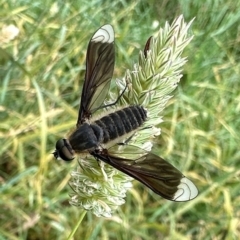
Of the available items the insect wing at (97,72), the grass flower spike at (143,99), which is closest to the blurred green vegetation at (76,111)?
the insect wing at (97,72)

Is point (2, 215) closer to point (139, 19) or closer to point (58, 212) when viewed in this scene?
point (58, 212)

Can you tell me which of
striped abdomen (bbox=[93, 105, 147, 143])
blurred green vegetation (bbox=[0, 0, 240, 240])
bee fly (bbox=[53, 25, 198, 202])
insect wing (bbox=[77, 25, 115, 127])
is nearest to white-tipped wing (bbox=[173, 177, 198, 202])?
bee fly (bbox=[53, 25, 198, 202])

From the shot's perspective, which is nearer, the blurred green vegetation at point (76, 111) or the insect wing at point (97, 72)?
the insect wing at point (97, 72)

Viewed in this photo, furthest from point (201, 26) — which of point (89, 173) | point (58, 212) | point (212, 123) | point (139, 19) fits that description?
point (89, 173)

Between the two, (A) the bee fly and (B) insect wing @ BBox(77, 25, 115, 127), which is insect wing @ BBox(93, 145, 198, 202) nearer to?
(A) the bee fly

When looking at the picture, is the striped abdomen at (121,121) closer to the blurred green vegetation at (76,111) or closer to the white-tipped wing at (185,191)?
the white-tipped wing at (185,191)
